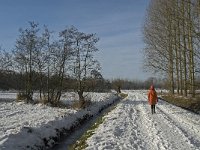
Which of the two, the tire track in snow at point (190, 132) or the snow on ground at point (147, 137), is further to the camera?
the tire track in snow at point (190, 132)

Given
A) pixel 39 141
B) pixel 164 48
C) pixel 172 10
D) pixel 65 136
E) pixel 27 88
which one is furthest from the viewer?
pixel 164 48

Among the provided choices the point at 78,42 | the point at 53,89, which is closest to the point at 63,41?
the point at 78,42

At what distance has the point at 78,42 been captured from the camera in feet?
126

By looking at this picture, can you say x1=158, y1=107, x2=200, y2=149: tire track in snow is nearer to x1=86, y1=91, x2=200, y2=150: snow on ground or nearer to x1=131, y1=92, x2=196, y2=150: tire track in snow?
x1=86, y1=91, x2=200, y2=150: snow on ground

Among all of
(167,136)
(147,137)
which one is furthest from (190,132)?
(147,137)

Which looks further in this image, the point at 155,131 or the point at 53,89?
the point at 53,89

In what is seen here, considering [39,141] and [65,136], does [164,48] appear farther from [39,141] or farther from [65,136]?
[39,141]

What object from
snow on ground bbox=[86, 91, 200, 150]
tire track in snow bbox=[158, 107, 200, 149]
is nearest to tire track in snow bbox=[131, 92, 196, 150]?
snow on ground bbox=[86, 91, 200, 150]

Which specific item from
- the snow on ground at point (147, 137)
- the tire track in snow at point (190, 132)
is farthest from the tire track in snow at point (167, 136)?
the tire track in snow at point (190, 132)

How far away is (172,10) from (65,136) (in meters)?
17.7

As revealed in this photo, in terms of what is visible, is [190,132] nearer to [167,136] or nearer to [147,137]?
[167,136]

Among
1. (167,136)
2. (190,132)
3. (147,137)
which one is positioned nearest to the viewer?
(147,137)

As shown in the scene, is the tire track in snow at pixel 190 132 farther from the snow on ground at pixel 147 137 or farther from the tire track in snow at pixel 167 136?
the tire track in snow at pixel 167 136

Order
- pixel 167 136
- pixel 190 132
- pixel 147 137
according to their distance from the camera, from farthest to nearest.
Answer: pixel 190 132 < pixel 167 136 < pixel 147 137
